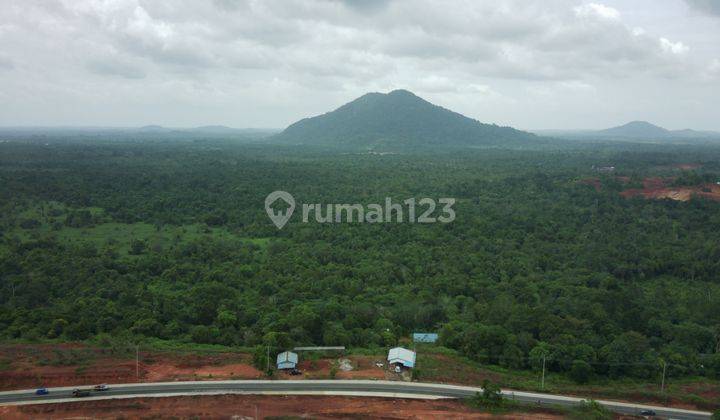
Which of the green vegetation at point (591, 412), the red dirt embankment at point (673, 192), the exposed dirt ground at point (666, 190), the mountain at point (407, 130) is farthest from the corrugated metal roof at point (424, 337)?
the mountain at point (407, 130)

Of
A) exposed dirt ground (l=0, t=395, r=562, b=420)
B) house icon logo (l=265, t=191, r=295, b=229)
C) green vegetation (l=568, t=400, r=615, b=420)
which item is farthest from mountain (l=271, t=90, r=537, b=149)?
green vegetation (l=568, t=400, r=615, b=420)

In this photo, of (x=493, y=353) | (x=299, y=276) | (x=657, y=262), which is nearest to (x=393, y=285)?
(x=299, y=276)

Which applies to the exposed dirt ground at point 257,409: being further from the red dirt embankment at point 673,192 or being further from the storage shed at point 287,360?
the red dirt embankment at point 673,192

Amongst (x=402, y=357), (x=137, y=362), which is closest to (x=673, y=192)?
(x=402, y=357)

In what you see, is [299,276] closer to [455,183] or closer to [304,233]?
[304,233]

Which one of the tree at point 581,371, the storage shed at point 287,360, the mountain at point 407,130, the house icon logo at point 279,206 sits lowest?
the tree at point 581,371

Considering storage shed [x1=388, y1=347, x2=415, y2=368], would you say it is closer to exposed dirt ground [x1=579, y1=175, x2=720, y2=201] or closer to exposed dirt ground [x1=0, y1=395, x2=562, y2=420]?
exposed dirt ground [x1=0, y1=395, x2=562, y2=420]
